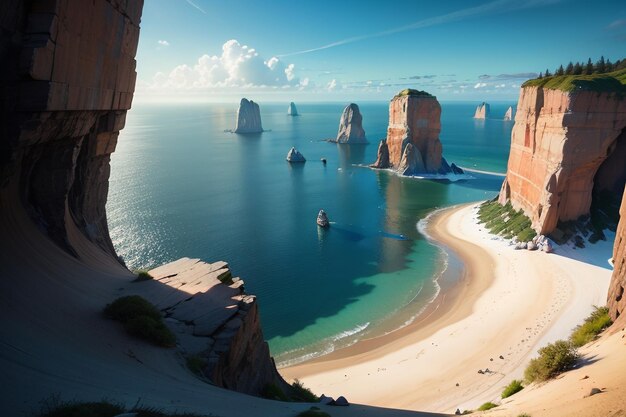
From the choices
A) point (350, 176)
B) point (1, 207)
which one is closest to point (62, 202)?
point (1, 207)

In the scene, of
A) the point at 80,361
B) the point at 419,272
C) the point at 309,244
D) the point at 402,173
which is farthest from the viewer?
the point at 402,173

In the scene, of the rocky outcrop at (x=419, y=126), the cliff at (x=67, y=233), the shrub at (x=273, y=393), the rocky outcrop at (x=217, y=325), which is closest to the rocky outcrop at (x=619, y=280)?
the shrub at (x=273, y=393)

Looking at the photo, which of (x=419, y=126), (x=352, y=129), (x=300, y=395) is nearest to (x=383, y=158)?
(x=419, y=126)

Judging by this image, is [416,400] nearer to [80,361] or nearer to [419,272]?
[80,361]

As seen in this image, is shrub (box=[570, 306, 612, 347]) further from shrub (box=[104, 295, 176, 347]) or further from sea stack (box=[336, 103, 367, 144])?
sea stack (box=[336, 103, 367, 144])

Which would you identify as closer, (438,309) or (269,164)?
(438,309)

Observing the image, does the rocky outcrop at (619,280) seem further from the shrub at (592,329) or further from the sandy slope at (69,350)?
the sandy slope at (69,350)
